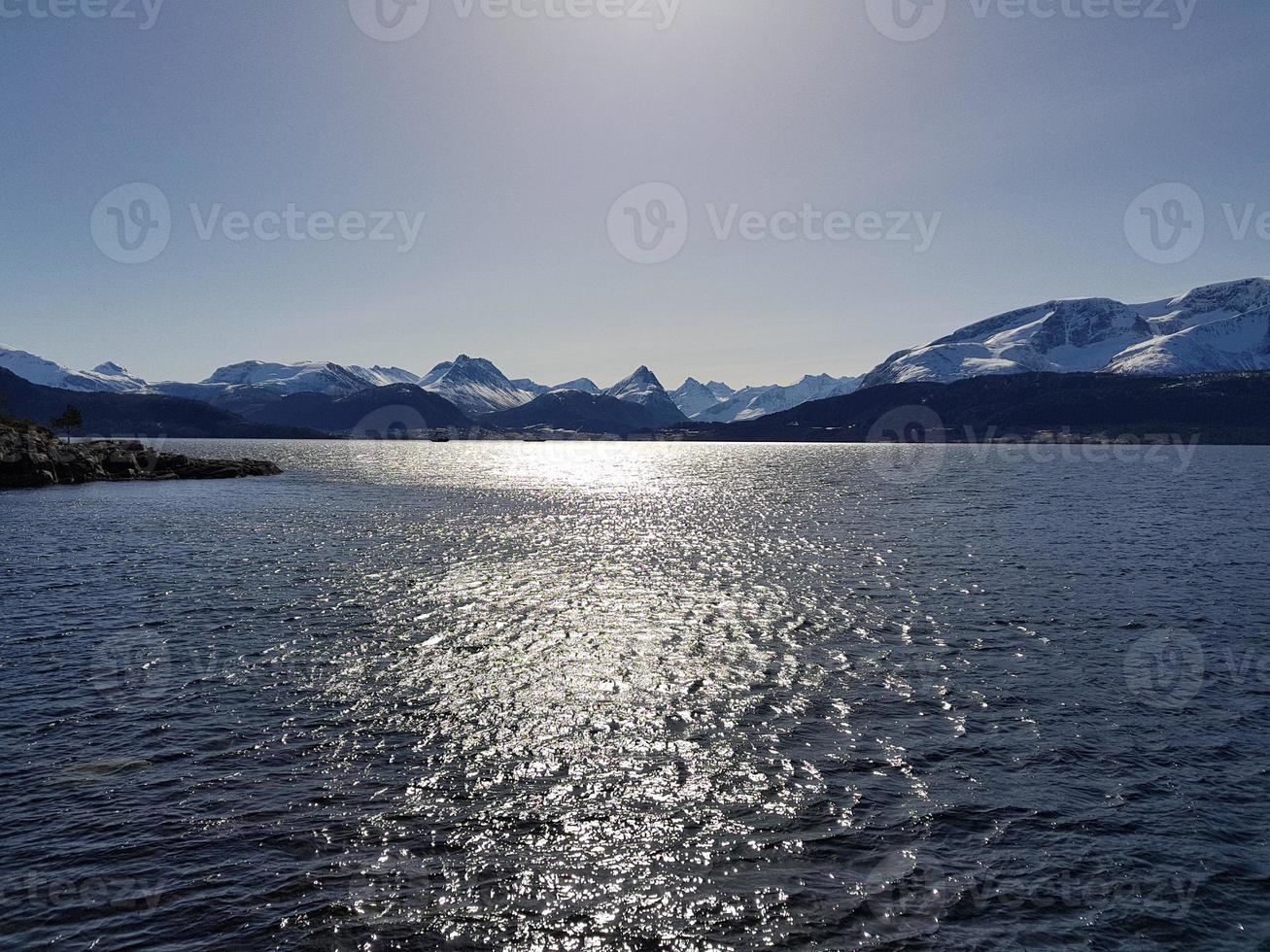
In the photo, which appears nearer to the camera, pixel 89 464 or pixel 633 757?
pixel 633 757

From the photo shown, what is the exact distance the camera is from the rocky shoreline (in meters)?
125

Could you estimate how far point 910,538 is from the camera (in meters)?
74.5

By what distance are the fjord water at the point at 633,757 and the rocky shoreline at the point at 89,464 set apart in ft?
295

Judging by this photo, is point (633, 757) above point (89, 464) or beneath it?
beneath

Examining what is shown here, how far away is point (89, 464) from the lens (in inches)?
5418

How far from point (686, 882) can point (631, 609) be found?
27915mm

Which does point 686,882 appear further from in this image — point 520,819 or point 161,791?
point 161,791

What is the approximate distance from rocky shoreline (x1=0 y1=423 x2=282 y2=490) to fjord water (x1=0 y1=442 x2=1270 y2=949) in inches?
3543

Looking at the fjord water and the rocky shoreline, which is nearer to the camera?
the fjord water

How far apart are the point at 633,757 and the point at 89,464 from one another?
519 feet

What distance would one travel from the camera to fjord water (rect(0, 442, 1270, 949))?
52.5 feet

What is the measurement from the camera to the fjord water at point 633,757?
1602 centimetres

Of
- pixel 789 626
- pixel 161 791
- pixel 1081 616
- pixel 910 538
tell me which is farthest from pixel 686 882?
pixel 910 538

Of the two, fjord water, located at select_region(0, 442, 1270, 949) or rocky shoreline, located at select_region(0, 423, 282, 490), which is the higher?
rocky shoreline, located at select_region(0, 423, 282, 490)
